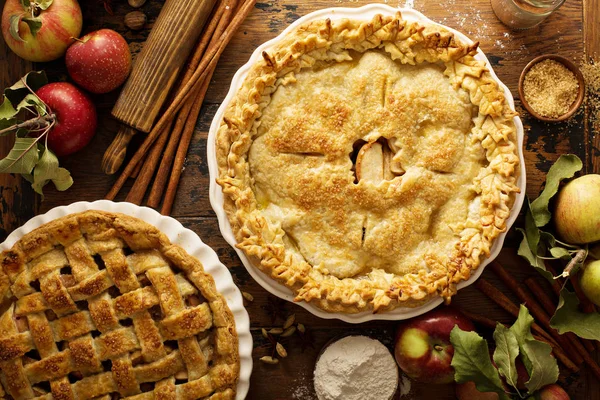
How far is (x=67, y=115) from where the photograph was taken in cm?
203

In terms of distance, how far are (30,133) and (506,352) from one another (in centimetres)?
176

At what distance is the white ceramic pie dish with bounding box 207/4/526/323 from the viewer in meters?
1.97

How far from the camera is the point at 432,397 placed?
219 cm

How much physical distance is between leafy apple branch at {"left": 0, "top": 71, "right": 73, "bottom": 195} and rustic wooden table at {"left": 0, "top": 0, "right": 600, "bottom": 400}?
168 mm

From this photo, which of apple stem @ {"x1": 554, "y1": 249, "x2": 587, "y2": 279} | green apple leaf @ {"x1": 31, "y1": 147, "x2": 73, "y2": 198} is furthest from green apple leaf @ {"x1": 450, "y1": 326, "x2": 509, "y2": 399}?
green apple leaf @ {"x1": 31, "y1": 147, "x2": 73, "y2": 198}

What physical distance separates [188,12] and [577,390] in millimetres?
1949

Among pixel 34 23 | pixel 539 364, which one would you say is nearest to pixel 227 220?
pixel 34 23

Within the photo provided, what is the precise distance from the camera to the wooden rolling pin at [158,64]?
2.11 metres

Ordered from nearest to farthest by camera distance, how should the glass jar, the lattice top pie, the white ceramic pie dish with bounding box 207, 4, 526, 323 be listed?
1. the lattice top pie
2. the white ceramic pie dish with bounding box 207, 4, 526, 323
3. the glass jar

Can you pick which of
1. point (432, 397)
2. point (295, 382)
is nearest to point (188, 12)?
point (295, 382)

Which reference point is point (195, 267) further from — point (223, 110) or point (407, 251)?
point (407, 251)

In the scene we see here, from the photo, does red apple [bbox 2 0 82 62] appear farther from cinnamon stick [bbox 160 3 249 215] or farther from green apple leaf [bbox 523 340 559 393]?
green apple leaf [bbox 523 340 559 393]

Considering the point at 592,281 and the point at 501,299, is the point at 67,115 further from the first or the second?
the point at 592,281

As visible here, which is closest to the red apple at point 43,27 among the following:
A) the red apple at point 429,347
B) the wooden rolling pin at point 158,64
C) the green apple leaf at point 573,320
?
the wooden rolling pin at point 158,64
